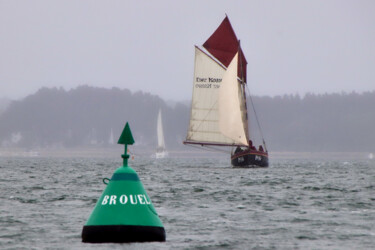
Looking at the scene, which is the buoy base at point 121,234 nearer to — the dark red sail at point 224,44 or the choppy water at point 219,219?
the choppy water at point 219,219

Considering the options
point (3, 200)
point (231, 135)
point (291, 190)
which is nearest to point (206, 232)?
point (3, 200)

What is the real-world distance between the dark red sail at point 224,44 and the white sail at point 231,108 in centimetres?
230

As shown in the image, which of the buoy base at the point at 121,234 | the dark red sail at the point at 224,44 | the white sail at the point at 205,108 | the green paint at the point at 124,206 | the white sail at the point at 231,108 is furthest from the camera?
the dark red sail at the point at 224,44

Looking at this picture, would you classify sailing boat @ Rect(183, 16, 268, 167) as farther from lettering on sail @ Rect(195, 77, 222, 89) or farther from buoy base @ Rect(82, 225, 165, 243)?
buoy base @ Rect(82, 225, 165, 243)

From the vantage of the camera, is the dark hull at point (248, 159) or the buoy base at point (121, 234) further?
the dark hull at point (248, 159)

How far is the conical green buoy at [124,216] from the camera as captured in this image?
15109 mm

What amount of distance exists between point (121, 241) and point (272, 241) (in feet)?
18.5

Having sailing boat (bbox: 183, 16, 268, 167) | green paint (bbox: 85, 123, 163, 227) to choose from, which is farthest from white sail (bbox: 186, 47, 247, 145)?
green paint (bbox: 85, 123, 163, 227)

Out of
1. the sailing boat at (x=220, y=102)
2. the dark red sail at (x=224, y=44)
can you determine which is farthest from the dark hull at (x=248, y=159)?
the dark red sail at (x=224, y=44)

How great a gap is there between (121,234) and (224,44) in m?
69.0

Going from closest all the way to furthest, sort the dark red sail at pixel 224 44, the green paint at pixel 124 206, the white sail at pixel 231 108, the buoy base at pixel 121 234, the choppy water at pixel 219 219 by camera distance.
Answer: the buoy base at pixel 121 234 < the green paint at pixel 124 206 < the choppy water at pixel 219 219 < the white sail at pixel 231 108 < the dark red sail at pixel 224 44

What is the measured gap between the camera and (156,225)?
51.0 feet

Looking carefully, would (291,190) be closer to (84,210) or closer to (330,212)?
(330,212)

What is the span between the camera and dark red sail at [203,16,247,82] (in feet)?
267
